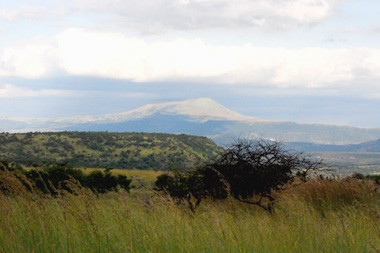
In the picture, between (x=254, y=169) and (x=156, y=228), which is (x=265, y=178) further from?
(x=156, y=228)

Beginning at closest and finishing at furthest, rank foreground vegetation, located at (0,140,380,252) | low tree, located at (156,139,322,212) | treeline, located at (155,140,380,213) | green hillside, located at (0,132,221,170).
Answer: foreground vegetation, located at (0,140,380,252), treeline, located at (155,140,380,213), low tree, located at (156,139,322,212), green hillside, located at (0,132,221,170)

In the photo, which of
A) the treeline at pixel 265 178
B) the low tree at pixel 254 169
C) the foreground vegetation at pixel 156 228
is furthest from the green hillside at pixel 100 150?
the foreground vegetation at pixel 156 228

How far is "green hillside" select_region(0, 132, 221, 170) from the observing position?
102 metres

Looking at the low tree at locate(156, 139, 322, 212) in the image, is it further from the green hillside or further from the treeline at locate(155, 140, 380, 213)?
the green hillside

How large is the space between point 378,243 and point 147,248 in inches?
147

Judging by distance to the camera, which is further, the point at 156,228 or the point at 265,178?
the point at 265,178

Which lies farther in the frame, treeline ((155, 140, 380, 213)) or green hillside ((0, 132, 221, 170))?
green hillside ((0, 132, 221, 170))

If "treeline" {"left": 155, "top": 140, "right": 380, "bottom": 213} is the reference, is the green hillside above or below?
below

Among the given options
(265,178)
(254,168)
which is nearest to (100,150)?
(254,168)

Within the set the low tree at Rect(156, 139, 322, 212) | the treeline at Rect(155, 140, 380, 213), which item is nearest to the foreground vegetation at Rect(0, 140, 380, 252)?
the treeline at Rect(155, 140, 380, 213)

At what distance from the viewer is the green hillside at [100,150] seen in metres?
102

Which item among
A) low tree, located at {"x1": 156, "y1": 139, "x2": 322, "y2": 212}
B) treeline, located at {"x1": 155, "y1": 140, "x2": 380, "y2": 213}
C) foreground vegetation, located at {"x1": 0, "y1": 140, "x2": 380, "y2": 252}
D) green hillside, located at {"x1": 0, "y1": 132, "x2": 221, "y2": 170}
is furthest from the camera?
green hillside, located at {"x1": 0, "y1": 132, "x2": 221, "y2": 170}

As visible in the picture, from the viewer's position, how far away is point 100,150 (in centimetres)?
11781

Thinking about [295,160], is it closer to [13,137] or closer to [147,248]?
[147,248]
